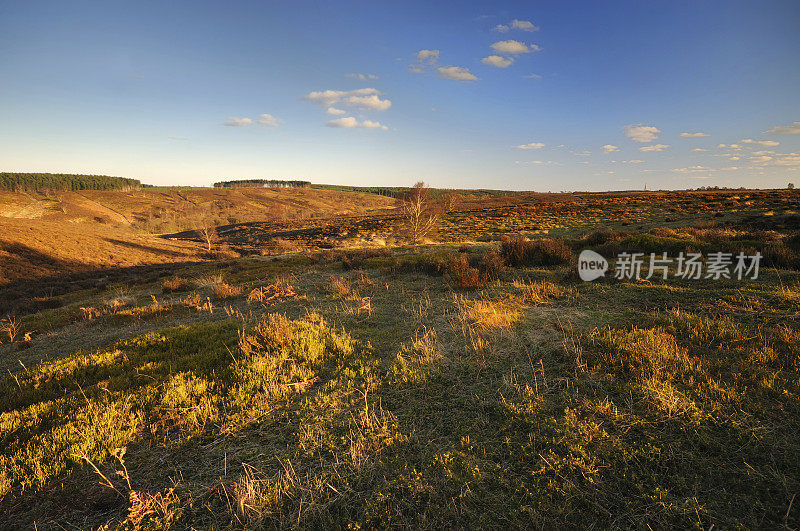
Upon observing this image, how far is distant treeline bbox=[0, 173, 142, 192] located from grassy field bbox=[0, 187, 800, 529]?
651 ft

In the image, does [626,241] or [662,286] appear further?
[626,241]

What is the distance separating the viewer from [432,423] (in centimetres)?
379

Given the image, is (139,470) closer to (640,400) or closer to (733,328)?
(640,400)

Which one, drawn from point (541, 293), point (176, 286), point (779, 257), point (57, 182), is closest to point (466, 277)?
point (541, 293)

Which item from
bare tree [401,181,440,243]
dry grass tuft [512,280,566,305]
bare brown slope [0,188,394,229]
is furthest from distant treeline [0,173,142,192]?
dry grass tuft [512,280,566,305]

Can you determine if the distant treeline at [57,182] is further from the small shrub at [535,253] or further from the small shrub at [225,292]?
the small shrub at [535,253]

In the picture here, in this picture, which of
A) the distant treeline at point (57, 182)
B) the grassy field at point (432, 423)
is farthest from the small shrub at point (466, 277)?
the distant treeline at point (57, 182)

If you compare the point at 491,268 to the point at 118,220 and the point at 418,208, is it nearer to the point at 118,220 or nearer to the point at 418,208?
the point at 418,208

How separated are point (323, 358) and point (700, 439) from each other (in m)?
5.22

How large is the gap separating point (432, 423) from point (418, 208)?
118ft

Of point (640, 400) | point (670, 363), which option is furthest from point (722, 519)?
point (670, 363)

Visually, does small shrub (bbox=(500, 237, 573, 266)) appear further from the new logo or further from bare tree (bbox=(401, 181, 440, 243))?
bare tree (bbox=(401, 181, 440, 243))

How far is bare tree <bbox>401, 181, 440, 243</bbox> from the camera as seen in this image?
38781 mm

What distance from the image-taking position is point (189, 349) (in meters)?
6.29
